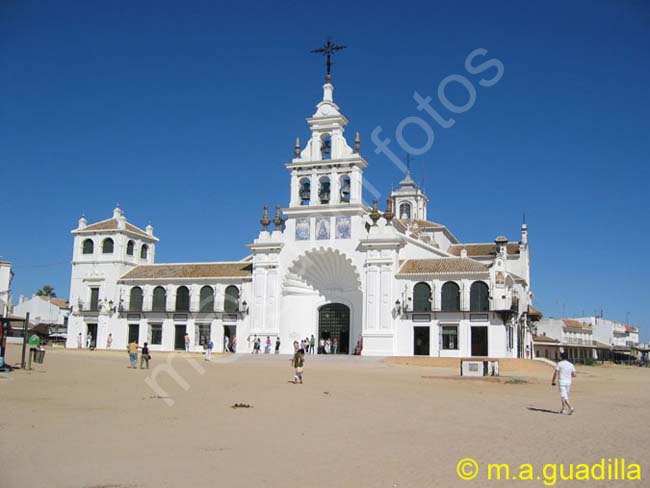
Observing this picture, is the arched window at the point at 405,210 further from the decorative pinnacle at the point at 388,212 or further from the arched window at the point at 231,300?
the arched window at the point at 231,300

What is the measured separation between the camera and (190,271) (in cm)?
5159

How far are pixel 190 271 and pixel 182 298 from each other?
6.95 feet

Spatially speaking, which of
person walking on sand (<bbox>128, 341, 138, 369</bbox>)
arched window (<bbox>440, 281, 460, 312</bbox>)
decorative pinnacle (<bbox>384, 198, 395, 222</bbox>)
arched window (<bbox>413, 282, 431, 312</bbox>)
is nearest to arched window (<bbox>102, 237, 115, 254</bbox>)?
decorative pinnacle (<bbox>384, 198, 395, 222</bbox>)

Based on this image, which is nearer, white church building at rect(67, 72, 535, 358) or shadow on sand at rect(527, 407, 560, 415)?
shadow on sand at rect(527, 407, 560, 415)

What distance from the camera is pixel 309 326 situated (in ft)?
155

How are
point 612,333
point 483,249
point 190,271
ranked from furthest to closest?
point 612,333 → point 483,249 → point 190,271

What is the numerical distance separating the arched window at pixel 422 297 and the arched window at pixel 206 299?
1435 cm

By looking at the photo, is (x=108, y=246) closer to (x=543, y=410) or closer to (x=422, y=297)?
(x=422, y=297)

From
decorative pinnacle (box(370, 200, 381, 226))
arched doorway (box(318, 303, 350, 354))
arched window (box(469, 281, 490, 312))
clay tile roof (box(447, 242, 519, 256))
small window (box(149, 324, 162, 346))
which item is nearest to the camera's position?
arched window (box(469, 281, 490, 312))

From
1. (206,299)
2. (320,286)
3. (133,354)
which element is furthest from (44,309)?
(133,354)

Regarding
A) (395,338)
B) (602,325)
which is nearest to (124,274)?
(395,338)

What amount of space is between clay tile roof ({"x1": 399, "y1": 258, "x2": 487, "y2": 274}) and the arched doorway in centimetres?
502

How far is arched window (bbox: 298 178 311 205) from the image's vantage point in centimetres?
4694

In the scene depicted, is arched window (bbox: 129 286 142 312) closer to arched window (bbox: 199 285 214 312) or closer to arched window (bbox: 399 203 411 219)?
arched window (bbox: 199 285 214 312)
